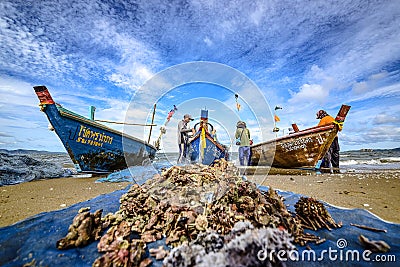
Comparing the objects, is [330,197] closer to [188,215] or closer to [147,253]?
[188,215]

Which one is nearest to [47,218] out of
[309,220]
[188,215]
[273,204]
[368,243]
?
[188,215]

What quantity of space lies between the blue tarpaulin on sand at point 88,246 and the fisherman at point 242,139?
8.59m

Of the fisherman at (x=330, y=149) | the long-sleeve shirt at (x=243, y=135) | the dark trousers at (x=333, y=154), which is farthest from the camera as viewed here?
the long-sleeve shirt at (x=243, y=135)

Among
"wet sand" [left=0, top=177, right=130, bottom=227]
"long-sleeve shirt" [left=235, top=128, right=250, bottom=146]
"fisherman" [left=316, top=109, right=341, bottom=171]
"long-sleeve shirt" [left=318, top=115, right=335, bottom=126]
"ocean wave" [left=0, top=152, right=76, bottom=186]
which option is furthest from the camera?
"long-sleeve shirt" [left=235, top=128, right=250, bottom=146]

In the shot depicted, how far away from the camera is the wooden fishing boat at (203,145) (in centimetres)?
1000

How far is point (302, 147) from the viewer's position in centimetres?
938

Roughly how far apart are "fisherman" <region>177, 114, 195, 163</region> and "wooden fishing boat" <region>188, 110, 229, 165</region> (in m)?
0.37

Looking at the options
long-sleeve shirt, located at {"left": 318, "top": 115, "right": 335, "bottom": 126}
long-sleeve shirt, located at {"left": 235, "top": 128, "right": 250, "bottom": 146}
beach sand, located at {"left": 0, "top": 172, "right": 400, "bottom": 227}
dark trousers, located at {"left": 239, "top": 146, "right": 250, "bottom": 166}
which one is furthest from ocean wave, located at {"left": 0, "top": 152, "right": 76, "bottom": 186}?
long-sleeve shirt, located at {"left": 318, "top": 115, "right": 335, "bottom": 126}

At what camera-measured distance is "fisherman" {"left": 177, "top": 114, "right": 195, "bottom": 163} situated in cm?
1055

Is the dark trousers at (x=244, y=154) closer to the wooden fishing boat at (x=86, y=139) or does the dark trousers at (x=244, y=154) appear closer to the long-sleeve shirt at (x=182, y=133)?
the long-sleeve shirt at (x=182, y=133)

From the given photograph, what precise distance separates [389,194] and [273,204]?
12.7ft

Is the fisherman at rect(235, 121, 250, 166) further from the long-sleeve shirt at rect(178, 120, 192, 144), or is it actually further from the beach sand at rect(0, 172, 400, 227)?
the beach sand at rect(0, 172, 400, 227)

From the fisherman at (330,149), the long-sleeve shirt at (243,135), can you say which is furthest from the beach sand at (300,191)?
the long-sleeve shirt at (243,135)

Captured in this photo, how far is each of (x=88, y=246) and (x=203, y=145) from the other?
322 inches
